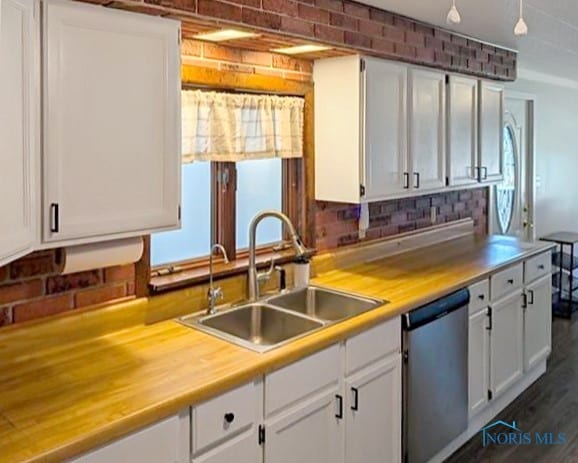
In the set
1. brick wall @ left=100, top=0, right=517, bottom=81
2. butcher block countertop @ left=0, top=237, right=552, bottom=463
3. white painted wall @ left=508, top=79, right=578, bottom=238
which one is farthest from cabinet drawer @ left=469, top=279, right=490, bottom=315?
white painted wall @ left=508, top=79, right=578, bottom=238

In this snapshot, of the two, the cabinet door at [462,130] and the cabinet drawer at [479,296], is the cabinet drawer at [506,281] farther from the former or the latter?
the cabinet door at [462,130]

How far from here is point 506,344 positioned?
143 inches

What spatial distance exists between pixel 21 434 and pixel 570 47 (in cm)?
425

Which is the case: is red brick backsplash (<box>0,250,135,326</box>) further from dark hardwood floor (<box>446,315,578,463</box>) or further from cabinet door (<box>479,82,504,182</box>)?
cabinet door (<box>479,82,504,182</box>)

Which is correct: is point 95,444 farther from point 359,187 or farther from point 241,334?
point 359,187

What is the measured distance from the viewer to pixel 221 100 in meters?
2.72

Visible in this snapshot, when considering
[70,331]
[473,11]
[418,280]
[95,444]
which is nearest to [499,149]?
[473,11]

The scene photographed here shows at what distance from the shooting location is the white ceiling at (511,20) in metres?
3.02

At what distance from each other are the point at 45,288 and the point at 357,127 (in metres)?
1.67

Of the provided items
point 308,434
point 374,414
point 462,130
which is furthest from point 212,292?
point 462,130

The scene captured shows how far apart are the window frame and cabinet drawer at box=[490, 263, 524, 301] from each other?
1.07 m

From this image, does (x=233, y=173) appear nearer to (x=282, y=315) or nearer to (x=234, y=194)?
(x=234, y=194)

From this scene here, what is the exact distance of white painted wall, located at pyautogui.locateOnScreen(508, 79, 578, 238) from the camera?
6.04 meters

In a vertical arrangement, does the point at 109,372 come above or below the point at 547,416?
above
